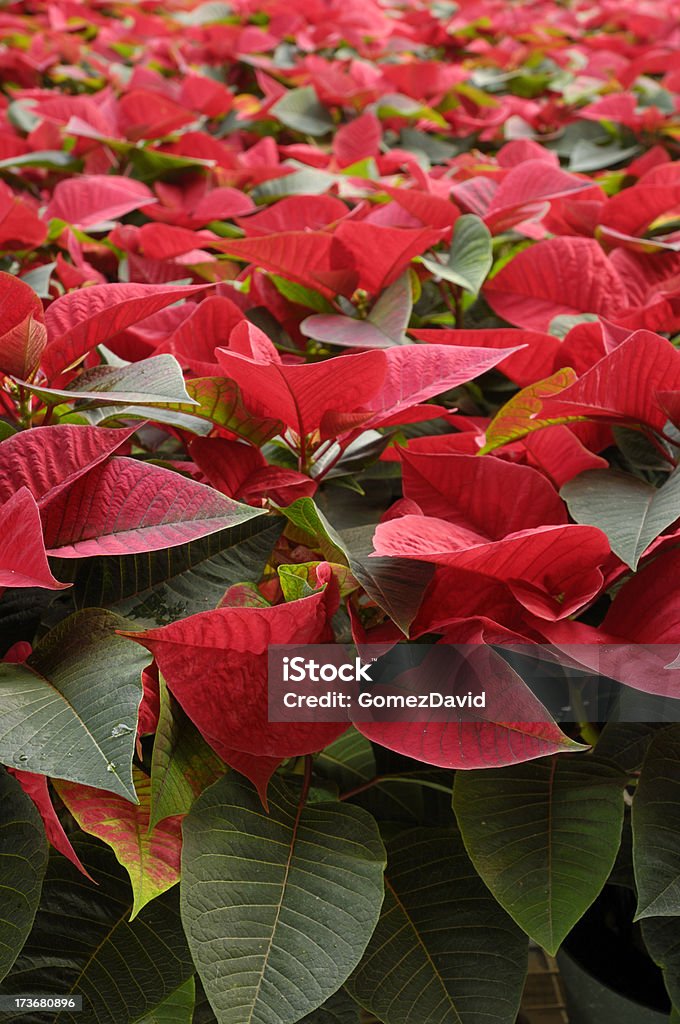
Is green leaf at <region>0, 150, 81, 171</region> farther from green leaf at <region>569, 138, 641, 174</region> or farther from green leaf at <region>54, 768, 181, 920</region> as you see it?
green leaf at <region>54, 768, 181, 920</region>

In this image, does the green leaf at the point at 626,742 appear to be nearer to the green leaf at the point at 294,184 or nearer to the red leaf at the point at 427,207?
the red leaf at the point at 427,207

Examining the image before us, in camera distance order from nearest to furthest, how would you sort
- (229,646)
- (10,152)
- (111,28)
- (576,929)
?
(229,646) → (576,929) → (10,152) → (111,28)

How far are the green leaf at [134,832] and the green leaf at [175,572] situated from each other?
0.10m

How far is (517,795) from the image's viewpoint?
1.75ft

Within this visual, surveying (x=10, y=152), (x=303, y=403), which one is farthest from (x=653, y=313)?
(x=10, y=152)

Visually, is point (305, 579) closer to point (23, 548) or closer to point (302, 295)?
point (23, 548)

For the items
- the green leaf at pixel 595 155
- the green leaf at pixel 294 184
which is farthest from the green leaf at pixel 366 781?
the green leaf at pixel 595 155

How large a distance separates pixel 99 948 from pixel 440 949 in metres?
0.18

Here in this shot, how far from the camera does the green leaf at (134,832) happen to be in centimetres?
46

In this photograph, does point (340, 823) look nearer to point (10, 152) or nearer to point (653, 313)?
point (653, 313)

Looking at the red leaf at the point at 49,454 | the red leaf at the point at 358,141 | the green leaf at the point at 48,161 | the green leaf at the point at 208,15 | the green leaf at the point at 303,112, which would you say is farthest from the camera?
the green leaf at the point at 208,15

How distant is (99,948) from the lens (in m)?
0.52

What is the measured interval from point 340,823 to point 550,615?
0.16 m

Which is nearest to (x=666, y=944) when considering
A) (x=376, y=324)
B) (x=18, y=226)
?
(x=376, y=324)
